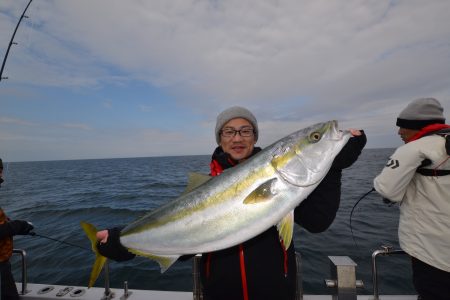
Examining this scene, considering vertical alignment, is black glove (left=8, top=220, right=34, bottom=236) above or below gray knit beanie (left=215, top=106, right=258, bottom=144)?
below

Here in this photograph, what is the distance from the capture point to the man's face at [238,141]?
3.37 m

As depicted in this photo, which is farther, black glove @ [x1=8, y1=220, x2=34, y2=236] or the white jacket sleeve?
black glove @ [x1=8, y1=220, x2=34, y2=236]

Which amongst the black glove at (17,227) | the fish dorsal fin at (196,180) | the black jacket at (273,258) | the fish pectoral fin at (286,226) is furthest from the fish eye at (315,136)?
the black glove at (17,227)

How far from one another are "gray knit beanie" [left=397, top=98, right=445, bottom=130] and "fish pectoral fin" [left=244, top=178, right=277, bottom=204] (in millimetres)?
2735

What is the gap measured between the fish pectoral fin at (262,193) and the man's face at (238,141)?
2.98ft

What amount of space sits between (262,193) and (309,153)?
2.07 feet

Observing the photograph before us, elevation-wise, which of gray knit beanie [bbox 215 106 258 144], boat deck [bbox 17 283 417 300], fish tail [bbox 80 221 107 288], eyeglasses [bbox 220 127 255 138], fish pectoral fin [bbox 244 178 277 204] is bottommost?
boat deck [bbox 17 283 417 300]

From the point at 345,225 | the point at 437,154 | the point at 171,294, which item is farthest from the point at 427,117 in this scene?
the point at 345,225

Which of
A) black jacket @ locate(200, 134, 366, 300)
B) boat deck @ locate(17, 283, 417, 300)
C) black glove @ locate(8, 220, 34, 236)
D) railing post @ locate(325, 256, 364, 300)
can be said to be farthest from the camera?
black glove @ locate(8, 220, 34, 236)

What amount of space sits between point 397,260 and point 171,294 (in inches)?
303

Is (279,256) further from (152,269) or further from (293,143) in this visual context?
(152,269)

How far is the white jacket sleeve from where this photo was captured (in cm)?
334

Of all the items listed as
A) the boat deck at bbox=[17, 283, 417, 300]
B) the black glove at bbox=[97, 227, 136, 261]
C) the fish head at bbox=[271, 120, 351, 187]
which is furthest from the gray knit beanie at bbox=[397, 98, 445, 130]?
the boat deck at bbox=[17, 283, 417, 300]

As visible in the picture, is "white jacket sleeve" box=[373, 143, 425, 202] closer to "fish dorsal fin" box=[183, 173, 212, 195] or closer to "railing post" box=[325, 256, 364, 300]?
"railing post" box=[325, 256, 364, 300]
